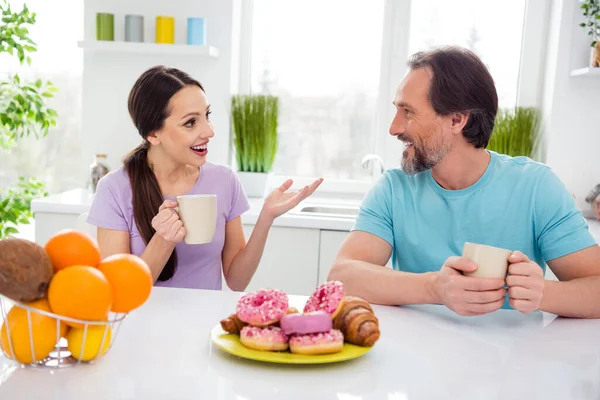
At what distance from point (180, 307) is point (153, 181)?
0.63m

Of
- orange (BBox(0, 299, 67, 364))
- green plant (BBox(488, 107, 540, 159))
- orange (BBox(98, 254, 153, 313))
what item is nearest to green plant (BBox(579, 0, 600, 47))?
green plant (BBox(488, 107, 540, 159))

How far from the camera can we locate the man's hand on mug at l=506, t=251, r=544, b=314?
1256 millimetres

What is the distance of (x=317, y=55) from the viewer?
347cm

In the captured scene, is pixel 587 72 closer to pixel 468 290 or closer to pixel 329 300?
pixel 468 290

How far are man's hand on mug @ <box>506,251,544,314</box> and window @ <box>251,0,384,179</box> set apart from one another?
7.46 feet

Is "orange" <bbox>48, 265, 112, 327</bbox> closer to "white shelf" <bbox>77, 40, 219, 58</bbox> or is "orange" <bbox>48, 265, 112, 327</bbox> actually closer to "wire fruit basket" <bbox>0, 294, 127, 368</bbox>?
"wire fruit basket" <bbox>0, 294, 127, 368</bbox>

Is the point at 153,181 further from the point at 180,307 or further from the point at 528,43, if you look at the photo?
the point at 528,43

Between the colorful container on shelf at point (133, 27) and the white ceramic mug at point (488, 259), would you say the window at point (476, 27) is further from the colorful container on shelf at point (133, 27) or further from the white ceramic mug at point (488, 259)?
the white ceramic mug at point (488, 259)

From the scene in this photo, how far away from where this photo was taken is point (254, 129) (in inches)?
126

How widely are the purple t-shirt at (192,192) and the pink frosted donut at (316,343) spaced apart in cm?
92

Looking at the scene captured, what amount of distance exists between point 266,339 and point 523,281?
20.3 inches

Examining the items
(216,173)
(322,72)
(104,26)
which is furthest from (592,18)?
(104,26)

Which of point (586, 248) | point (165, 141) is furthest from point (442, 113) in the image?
point (165, 141)

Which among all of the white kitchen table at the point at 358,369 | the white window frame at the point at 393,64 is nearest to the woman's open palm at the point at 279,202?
the white kitchen table at the point at 358,369
